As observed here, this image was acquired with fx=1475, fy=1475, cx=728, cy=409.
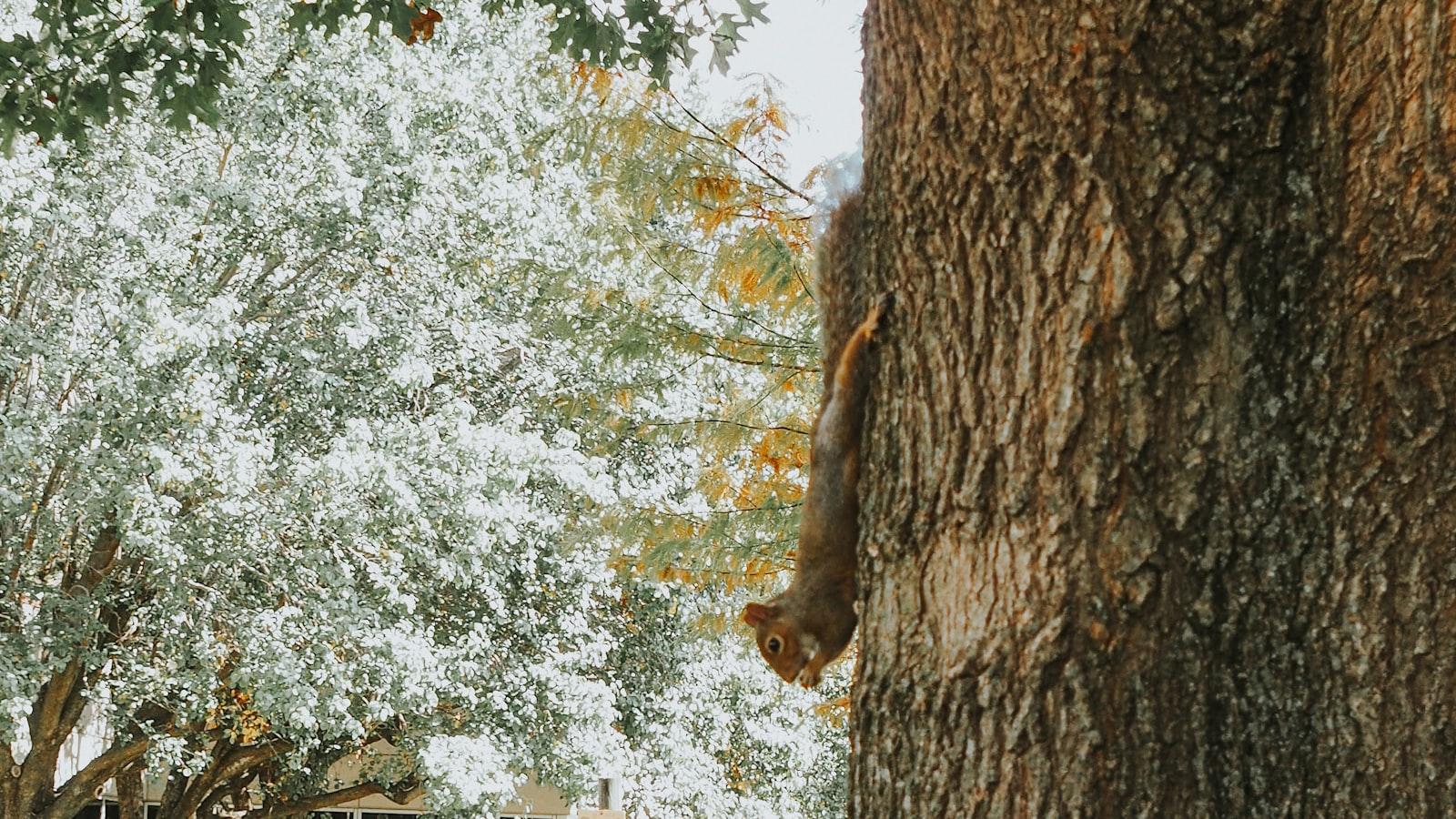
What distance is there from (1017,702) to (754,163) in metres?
3.82

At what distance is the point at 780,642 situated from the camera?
2.53m

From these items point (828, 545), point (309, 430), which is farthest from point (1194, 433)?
point (309, 430)

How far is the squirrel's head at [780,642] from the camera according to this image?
2502 mm

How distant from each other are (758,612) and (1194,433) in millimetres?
1212

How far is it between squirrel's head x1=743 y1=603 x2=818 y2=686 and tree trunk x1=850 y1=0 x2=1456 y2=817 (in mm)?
848

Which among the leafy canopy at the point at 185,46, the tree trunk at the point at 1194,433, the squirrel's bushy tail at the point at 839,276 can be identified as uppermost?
the leafy canopy at the point at 185,46

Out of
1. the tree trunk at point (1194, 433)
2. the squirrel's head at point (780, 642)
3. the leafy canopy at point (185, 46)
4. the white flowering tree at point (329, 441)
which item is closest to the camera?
the tree trunk at point (1194, 433)

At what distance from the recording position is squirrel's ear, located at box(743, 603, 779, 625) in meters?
2.54

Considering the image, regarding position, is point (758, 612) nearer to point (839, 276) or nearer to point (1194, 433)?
point (839, 276)

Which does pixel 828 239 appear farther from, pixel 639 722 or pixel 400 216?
pixel 639 722

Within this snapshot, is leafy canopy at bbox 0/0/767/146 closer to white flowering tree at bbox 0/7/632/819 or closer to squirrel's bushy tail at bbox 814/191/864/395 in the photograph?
squirrel's bushy tail at bbox 814/191/864/395

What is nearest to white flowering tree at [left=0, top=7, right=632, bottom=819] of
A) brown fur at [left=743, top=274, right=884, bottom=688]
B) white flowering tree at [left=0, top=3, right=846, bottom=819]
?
white flowering tree at [left=0, top=3, right=846, bottom=819]

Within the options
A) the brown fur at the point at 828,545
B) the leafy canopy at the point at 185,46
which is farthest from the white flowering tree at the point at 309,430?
the brown fur at the point at 828,545

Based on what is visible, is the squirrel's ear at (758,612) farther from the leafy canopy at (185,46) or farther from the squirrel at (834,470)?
the leafy canopy at (185,46)
